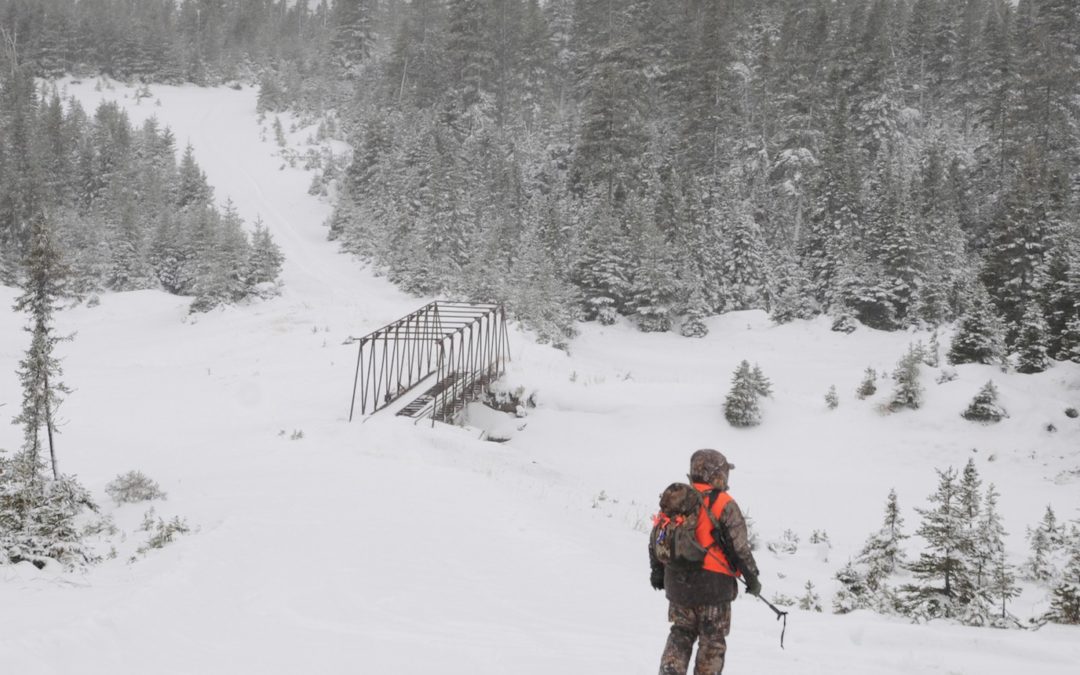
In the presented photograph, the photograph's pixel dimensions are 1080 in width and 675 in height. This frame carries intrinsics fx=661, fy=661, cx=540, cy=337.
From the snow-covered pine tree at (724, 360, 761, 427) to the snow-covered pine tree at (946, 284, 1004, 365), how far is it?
8.14 metres

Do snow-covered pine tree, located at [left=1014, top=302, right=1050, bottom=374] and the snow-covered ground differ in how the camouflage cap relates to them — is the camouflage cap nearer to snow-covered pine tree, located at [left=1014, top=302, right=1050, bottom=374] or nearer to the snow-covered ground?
the snow-covered ground

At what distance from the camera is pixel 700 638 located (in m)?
4.68

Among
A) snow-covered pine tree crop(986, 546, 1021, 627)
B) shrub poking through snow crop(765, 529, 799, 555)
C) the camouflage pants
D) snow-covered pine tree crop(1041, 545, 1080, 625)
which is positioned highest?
the camouflage pants

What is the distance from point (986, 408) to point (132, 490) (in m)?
20.9

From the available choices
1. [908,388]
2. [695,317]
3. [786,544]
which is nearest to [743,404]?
[908,388]

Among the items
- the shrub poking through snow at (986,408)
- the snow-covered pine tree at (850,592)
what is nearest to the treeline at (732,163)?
the shrub poking through snow at (986,408)

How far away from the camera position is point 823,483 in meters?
17.2

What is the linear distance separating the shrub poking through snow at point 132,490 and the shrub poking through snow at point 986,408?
20274mm

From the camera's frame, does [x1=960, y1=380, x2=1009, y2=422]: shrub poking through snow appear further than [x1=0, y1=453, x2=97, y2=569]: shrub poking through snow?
Yes

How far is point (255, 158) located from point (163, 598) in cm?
6111

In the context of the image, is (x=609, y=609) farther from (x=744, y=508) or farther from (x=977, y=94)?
(x=977, y=94)

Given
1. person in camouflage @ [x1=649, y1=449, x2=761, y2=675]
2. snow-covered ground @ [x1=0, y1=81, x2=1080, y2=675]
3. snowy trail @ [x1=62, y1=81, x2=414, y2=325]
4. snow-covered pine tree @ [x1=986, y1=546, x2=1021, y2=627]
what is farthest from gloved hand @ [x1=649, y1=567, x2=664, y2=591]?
snowy trail @ [x1=62, y1=81, x2=414, y2=325]

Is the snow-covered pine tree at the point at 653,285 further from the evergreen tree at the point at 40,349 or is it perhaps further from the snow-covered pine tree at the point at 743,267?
the evergreen tree at the point at 40,349

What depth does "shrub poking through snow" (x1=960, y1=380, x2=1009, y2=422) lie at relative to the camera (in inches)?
733
